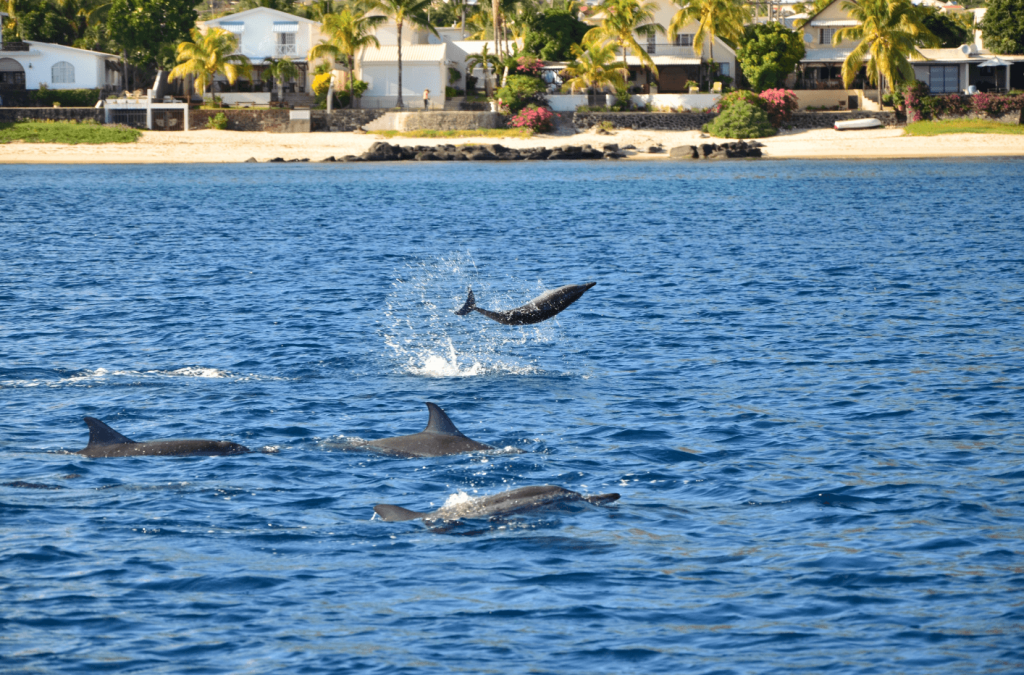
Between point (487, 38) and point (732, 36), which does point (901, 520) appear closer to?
point (732, 36)

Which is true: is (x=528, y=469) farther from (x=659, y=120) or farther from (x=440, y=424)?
(x=659, y=120)

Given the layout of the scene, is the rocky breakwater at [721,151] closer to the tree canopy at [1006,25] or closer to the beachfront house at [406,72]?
the beachfront house at [406,72]

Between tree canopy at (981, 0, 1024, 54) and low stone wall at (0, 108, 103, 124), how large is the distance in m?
79.3

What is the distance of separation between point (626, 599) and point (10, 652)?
17.9 ft

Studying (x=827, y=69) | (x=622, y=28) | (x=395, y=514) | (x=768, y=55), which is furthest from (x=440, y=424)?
(x=827, y=69)

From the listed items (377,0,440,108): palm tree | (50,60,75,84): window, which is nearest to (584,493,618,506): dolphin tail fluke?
(377,0,440,108): palm tree

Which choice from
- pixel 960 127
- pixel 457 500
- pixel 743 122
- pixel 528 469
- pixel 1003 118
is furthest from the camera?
pixel 1003 118

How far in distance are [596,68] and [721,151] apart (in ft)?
44.8

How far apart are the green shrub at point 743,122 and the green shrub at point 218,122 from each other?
41585 millimetres

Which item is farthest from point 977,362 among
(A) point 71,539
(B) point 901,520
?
(A) point 71,539

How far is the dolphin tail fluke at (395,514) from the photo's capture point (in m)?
12.7

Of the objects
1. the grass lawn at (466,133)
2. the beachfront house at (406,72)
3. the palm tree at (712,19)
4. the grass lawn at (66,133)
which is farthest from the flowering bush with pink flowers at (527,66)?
the grass lawn at (66,133)

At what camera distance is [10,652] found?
32.2 feet

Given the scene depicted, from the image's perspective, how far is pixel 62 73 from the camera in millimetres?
102188
